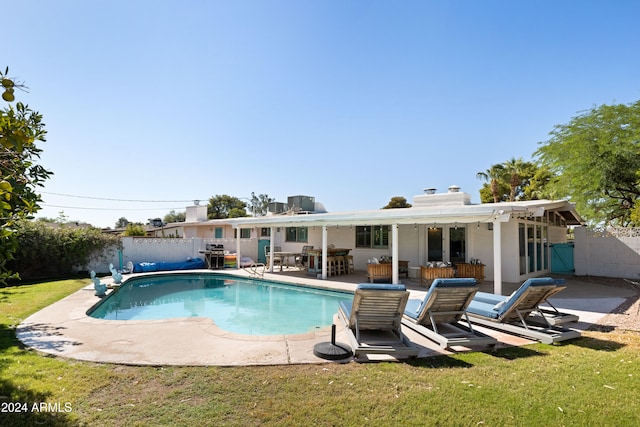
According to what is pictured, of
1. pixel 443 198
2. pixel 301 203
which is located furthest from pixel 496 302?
pixel 301 203

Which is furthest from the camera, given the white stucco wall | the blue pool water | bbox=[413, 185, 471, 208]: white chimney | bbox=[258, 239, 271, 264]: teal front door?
bbox=[258, 239, 271, 264]: teal front door

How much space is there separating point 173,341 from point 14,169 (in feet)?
11.8

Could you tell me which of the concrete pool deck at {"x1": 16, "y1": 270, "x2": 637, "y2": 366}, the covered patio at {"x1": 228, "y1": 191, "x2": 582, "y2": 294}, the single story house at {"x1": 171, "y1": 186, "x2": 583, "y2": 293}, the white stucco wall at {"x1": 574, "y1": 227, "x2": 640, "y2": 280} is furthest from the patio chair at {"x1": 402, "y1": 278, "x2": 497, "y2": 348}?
the white stucco wall at {"x1": 574, "y1": 227, "x2": 640, "y2": 280}

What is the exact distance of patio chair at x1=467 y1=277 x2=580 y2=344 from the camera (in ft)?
18.7

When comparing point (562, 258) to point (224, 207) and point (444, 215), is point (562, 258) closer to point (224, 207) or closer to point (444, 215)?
point (444, 215)

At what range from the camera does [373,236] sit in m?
16.8

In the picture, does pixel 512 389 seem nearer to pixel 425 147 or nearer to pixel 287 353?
pixel 287 353

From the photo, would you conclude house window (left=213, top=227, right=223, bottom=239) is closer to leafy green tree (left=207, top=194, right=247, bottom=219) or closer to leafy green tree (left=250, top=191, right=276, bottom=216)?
leafy green tree (left=207, top=194, right=247, bottom=219)

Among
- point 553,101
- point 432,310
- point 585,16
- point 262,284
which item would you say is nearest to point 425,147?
point 553,101

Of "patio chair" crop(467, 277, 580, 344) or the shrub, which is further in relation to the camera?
the shrub

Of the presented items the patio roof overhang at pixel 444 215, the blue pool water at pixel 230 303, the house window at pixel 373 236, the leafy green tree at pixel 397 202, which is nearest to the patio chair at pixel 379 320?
the blue pool water at pixel 230 303

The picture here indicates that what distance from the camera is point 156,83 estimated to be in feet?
41.9

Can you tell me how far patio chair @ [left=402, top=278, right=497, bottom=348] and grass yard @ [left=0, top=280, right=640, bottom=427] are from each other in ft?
1.09

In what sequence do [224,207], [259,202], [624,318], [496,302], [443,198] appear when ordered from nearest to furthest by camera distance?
[496,302], [624,318], [443,198], [224,207], [259,202]
